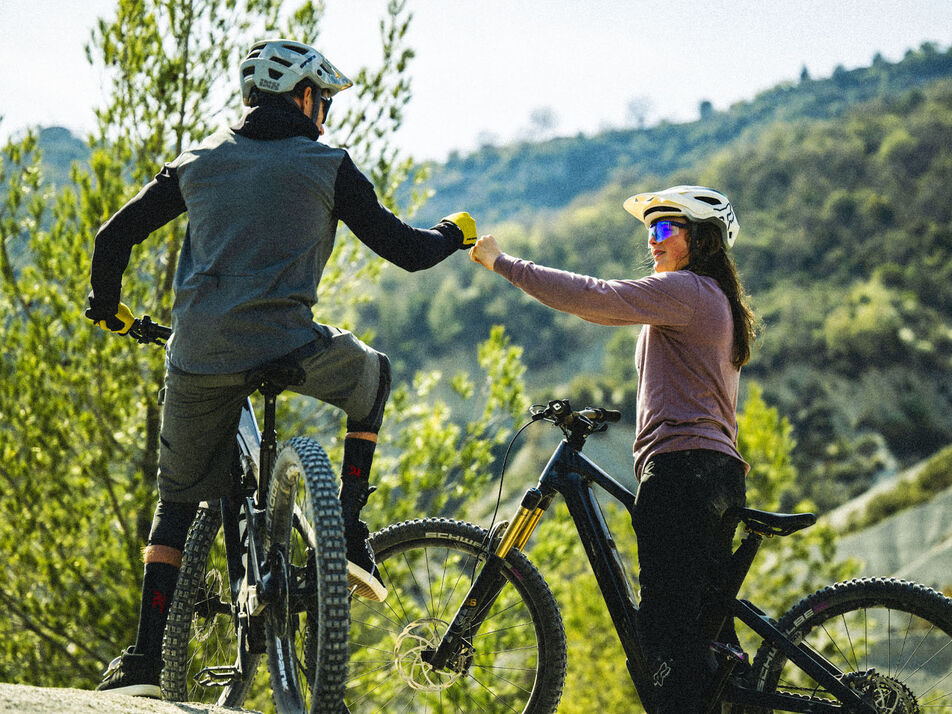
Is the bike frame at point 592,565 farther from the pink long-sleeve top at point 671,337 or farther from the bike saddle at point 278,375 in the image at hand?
the bike saddle at point 278,375

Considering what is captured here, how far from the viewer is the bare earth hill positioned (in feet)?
8.21

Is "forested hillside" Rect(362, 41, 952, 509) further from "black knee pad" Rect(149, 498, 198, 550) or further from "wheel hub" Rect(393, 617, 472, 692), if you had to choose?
"black knee pad" Rect(149, 498, 198, 550)

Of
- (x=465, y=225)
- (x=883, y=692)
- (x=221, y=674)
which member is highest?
(x=465, y=225)

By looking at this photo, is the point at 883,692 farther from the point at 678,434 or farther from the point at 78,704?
the point at 78,704

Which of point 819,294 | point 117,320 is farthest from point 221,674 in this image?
point 819,294

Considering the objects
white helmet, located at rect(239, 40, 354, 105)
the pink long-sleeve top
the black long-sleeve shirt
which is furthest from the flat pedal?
white helmet, located at rect(239, 40, 354, 105)

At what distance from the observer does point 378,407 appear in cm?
306

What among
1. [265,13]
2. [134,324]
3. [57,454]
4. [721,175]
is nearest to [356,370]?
[134,324]

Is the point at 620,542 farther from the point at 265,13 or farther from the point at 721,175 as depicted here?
the point at 721,175

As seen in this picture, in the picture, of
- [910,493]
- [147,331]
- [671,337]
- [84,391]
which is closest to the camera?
[671,337]

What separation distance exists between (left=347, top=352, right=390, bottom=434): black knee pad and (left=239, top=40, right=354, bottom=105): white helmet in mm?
965

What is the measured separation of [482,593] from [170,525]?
3.91 feet

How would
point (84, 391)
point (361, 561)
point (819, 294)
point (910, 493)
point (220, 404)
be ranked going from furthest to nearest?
1. point (819, 294)
2. point (910, 493)
3. point (84, 391)
4. point (220, 404)
5. point (361, 561)

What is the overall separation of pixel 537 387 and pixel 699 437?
83.2 m
